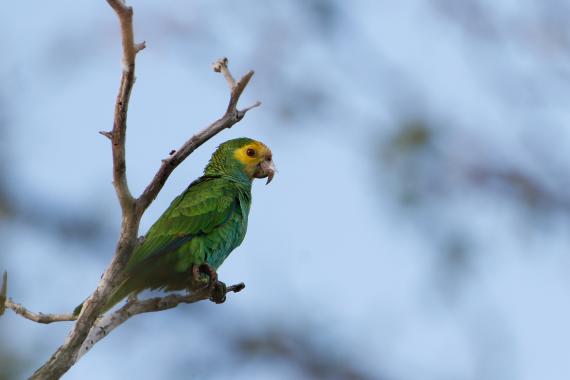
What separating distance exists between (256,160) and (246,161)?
86 millimetres

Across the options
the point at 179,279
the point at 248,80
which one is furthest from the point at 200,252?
the point at 248,80

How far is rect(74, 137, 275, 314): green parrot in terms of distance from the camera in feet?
16.8

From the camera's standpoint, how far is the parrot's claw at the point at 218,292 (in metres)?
4.77

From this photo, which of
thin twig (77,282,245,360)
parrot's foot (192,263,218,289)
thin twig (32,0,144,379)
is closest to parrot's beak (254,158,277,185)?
parrot's foot (192,263,218,289)

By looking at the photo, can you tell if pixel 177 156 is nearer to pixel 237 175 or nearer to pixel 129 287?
pixel 129 287

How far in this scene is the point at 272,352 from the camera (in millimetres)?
3852

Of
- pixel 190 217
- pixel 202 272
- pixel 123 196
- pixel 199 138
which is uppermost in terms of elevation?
pixel 190 217

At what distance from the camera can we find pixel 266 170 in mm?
6523

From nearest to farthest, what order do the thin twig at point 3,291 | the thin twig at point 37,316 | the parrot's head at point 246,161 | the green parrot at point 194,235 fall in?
the thin twig at point 3,291 → the thin twig at point 37,316 → the green parrot at point 194,235 → the parrot's head at point 246,161

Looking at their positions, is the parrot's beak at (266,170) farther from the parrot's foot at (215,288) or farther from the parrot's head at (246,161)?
the parrot's foot at (215,288)

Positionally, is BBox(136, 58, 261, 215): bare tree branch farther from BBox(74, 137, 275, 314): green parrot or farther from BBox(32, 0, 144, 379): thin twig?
BBox(74, 137, 275, 314): green parrot

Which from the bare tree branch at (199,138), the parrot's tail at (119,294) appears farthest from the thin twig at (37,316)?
the bare tree branch at (199,138)

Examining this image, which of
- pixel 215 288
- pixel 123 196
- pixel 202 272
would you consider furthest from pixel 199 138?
pixel 202 272

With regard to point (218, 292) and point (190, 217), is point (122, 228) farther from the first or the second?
point (190, 217)
